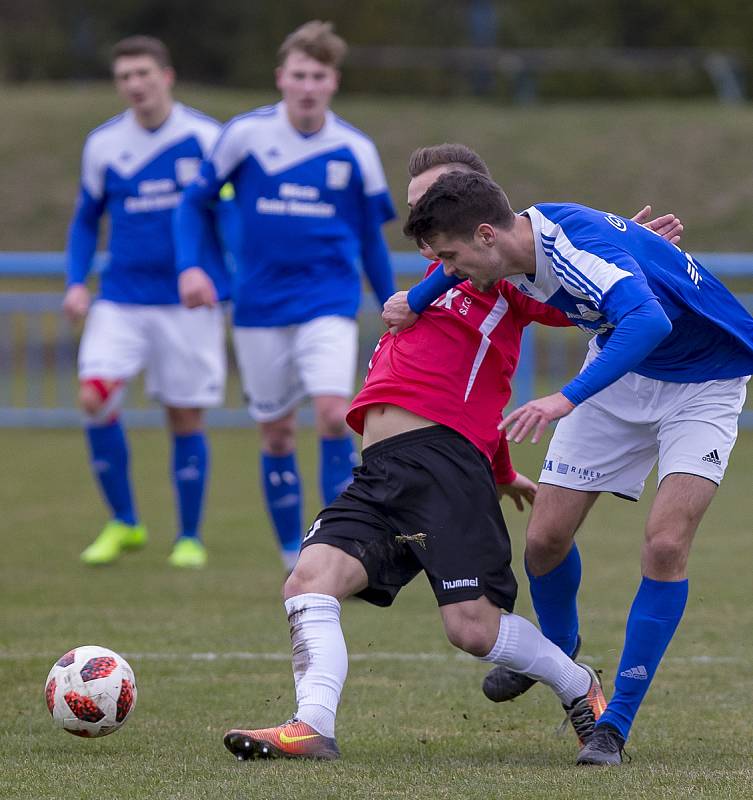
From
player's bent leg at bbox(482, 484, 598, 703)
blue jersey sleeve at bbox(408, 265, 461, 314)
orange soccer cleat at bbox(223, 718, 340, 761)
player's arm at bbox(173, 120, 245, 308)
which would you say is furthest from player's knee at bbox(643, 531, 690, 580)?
player's arm at bbox(173, 120, 245, 308)

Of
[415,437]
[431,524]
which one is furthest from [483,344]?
[431,524]

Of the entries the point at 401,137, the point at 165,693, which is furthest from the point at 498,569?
the point at 401,137

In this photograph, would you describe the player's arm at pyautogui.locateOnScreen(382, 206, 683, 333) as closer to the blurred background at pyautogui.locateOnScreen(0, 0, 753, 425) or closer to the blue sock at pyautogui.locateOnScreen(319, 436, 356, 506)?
the blue sock at pyautogui.locateOnScreen(319, 436, 356, 506)

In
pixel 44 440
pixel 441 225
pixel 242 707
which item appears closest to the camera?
pixel 441 225

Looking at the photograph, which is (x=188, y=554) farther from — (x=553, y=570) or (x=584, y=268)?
(x=584, y=268)

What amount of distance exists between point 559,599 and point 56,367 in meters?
10.1

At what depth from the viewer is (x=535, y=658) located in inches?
167

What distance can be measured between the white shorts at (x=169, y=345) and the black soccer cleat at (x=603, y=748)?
14.0 ft

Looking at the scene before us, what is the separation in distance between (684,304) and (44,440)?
32.1 ft

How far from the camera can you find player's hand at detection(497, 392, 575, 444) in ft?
12.5

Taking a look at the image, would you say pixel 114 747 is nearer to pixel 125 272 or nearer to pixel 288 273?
pixel 288 273

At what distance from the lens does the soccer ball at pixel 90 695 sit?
4211mm

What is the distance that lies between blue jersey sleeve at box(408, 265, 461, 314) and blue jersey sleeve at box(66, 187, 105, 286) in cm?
394

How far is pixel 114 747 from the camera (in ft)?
14.3
